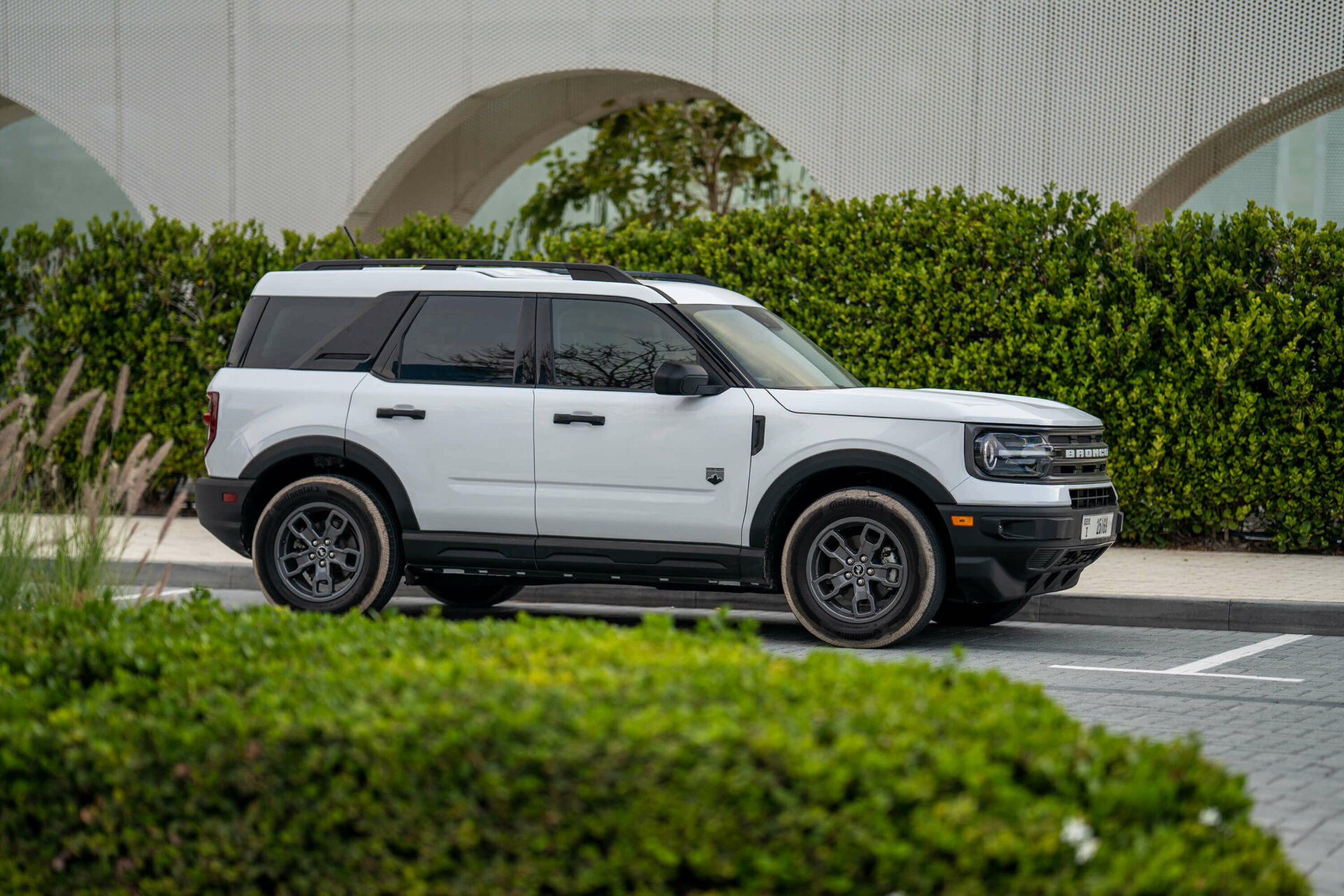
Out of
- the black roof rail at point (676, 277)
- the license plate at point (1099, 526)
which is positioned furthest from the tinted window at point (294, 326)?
the license plate at point (1099, 526)

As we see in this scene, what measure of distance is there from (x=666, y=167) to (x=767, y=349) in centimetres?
1399

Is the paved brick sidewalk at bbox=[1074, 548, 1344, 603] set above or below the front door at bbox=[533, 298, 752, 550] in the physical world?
below

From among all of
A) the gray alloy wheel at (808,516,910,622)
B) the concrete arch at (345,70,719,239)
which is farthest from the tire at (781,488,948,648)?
the concrete arch at (345,70,719,239)

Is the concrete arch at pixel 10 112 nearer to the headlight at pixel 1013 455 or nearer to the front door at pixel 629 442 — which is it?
the front door at pixel 629 442

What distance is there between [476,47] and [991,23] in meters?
5.52

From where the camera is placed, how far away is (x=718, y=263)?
13.5 meters

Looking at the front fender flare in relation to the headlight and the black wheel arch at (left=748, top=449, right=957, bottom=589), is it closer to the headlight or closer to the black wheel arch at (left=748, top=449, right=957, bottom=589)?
the black wheel arch at (left=748, top=449, right=957, bottom=589)

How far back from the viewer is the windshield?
880 cm

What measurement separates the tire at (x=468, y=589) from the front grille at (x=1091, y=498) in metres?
3.71

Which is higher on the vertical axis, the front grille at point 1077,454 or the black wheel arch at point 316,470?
the front grille at point 1077,454

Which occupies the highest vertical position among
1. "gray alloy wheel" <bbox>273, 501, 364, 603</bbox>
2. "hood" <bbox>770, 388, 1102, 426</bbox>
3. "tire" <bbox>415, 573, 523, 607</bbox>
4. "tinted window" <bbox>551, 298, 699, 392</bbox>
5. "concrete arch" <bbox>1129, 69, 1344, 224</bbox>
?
"concrete arch" <bbox>1129, 69, 1344, 224</bbox>

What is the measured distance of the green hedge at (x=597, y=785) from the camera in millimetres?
2699

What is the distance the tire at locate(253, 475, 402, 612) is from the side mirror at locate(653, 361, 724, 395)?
1913 millimetres

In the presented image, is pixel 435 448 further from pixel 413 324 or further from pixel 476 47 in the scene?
pixel 476 47
